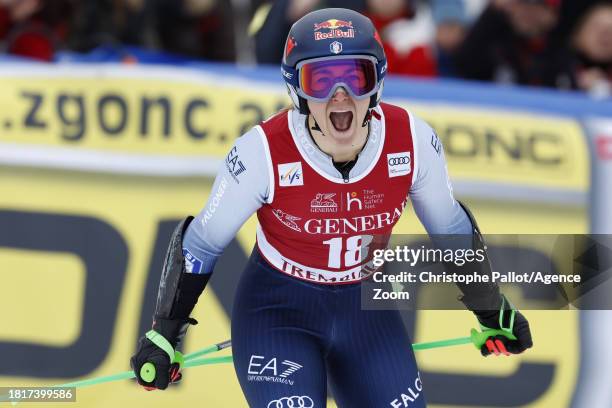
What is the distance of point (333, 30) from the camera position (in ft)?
11.9

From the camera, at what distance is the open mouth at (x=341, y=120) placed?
11.9 feet

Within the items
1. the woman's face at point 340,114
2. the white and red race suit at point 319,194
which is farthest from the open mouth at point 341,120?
the white and red race suit at point 319,194

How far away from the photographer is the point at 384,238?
13.0 feet

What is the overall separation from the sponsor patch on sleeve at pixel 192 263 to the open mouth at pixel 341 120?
69cm

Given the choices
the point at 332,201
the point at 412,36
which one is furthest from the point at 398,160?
the point at 412,36

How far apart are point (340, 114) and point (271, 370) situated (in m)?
0.87

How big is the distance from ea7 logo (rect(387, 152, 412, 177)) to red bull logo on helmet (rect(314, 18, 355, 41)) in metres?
0.44

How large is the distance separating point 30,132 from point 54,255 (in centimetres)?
63

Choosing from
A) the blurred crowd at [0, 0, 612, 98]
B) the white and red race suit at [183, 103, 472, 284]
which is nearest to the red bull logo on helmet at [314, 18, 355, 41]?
the white and red race suit at [183, 103, 472, 284]

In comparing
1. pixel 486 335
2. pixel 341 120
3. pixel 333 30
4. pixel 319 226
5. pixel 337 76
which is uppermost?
pixel 333 30

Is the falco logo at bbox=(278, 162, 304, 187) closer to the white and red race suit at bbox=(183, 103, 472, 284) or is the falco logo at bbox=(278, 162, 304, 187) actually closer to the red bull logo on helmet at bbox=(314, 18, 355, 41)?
the white and red race suit at bbox=(183, 103, 472, 284)

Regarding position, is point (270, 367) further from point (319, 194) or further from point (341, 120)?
point (341, 120)

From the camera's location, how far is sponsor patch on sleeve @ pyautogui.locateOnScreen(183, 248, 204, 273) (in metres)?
3.87

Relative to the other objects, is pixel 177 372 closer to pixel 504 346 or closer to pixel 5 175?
pixel 504 346
